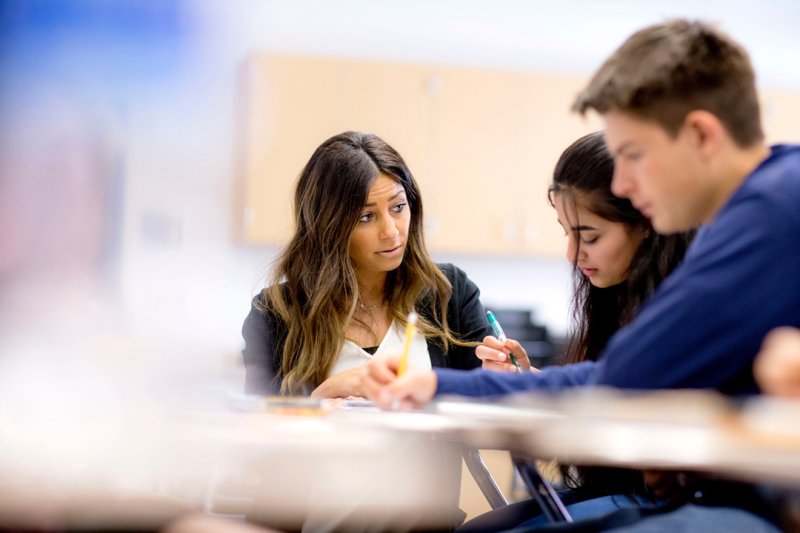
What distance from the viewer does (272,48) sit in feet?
13.9

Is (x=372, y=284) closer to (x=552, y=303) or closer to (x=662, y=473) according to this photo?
(x=662, y=473)

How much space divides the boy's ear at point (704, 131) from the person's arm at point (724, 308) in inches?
4.2

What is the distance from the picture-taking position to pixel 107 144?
2.46 ft

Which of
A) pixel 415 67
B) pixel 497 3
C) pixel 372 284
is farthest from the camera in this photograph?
pixel 497 3

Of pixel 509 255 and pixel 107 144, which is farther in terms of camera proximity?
pixel 509 255

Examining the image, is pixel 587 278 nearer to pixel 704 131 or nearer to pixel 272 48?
pixel 704 131

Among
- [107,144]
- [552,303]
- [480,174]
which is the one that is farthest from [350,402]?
[552,303]

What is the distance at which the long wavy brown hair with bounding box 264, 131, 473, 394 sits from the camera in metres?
1.77

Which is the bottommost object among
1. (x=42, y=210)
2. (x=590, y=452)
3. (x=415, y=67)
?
(x=590, y=452)

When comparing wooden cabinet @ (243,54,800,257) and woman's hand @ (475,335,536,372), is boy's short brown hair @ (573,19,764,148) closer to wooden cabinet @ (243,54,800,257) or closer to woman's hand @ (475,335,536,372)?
woman's hand @ (475,335,536,372)

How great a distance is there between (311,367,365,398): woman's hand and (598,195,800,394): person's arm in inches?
26.2

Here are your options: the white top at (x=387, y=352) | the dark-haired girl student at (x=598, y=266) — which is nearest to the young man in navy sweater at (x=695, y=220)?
the dark-haired girl student at (x=598, y=266)

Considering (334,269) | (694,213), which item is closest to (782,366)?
(694,213)

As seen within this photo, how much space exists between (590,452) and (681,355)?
0.31m
